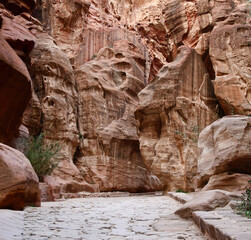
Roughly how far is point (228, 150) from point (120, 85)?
58.9ft

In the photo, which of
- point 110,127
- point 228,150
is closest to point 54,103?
point 110,127

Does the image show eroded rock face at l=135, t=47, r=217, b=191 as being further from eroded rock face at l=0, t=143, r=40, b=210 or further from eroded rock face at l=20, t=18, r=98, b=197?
eroded rock face at l=0, t=143, r=40, b=210

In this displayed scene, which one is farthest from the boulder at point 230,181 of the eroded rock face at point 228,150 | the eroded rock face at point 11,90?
the eroded rock face at point 11,90

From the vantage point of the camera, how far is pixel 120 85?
25.0 metres

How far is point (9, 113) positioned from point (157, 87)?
8.88 m

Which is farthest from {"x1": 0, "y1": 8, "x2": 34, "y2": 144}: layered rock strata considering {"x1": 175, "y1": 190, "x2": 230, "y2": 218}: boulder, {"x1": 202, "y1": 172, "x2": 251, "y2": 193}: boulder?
{"x1": 175, "y1": 190, "x2": 230, "y2": 218}: boulder

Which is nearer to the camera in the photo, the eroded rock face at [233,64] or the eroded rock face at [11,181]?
the eroded rock face at [11,181]

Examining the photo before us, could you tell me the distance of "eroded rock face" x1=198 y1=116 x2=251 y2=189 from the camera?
745 centimetres

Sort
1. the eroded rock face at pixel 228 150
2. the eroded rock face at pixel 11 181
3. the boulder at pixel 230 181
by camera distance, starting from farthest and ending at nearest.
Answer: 1. the eroded rock face at pixel 228 150
2. the boulder at pixel 230 181
3. the eroded rock face at pixel 11 181

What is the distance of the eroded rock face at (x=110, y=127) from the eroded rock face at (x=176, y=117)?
14.7 ft

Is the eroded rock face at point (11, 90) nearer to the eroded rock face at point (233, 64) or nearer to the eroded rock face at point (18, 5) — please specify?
the eroded rock face at point (18, 5)

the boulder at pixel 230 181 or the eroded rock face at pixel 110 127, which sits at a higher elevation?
the eroded rock face at pixel 110 127

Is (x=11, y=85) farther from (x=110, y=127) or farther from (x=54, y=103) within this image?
(x=110, y=127)

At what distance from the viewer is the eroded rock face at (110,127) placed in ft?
71.7
